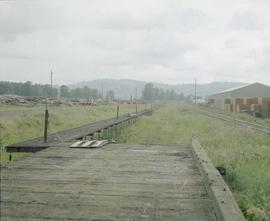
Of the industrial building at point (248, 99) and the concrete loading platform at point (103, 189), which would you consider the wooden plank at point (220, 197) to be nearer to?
the concrete loading platform at point (103, 189)

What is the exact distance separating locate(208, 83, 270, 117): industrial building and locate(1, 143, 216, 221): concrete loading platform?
4392 centimetres

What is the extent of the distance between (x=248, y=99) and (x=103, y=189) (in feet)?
183

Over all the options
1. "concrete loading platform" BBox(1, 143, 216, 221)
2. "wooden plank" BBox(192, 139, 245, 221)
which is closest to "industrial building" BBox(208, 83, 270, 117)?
"concrete loading platform" BBox(1, 143, 216, 221)

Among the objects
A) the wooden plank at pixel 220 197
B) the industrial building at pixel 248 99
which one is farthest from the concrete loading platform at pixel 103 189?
the industrial building at pixel 248 99

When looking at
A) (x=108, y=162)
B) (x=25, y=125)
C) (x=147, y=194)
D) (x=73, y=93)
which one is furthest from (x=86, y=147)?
(x=73, y=93)

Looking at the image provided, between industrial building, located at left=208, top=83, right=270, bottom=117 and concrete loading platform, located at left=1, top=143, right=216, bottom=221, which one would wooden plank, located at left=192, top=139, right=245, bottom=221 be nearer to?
concrete loading platform, located at left=1, top=143, right=216, bottom=221

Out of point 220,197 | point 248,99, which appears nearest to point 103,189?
point 220,197

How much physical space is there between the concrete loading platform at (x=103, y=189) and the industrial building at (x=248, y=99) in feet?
144

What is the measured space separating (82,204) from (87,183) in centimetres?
97

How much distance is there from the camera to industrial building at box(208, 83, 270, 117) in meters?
50.3

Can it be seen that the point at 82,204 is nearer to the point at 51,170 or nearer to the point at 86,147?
the point at 51,170

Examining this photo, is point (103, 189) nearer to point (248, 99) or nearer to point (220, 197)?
point (220, 197)

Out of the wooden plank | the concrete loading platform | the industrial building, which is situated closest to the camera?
the wooden plank

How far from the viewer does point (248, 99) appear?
2266 inches
